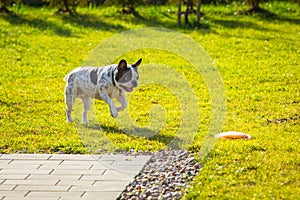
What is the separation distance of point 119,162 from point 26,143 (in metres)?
1.49

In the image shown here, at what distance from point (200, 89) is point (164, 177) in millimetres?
4587

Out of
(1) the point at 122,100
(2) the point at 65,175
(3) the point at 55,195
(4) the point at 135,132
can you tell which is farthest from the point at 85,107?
(3) the point at 55,195

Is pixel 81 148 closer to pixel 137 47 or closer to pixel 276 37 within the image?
pixel 137 47

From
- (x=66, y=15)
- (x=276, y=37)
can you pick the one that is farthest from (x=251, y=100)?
(x=66, y=15)

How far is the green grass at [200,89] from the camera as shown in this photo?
650 cm

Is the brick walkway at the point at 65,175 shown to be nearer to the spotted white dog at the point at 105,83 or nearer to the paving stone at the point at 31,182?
the paving stone at the point at 31,182

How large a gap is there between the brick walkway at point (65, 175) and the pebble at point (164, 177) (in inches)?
3.6

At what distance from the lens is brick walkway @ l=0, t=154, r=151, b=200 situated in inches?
236

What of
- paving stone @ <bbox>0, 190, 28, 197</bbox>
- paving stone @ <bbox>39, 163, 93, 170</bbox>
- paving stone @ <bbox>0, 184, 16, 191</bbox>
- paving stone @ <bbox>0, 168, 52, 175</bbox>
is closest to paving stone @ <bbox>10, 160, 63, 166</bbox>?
paving stone @ <bbox>39, 163, 93, 170</bbox>

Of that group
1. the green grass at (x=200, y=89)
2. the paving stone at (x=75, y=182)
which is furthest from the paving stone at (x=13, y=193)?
the green grass at (x=200, y=89)

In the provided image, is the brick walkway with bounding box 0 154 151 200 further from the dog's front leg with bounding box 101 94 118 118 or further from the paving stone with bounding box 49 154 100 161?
the dog's front leg with bounding box 101 94 118 118

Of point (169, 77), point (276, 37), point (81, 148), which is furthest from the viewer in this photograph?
point (276, 37)

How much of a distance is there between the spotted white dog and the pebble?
110cm

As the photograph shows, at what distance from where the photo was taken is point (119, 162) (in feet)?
22.6
